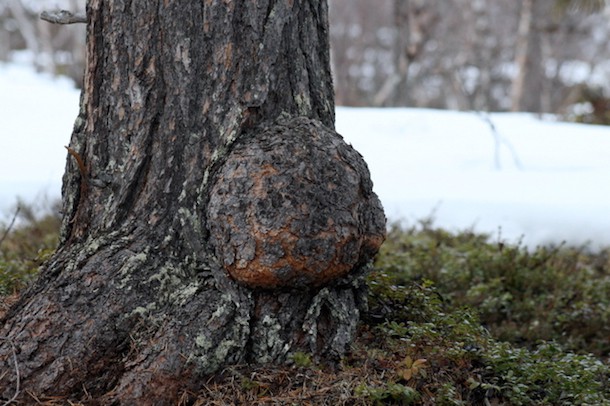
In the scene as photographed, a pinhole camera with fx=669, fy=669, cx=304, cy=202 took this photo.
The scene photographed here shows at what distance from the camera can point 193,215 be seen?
2412 mm

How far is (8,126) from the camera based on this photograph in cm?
853

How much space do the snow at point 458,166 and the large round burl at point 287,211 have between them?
2359 millimetres

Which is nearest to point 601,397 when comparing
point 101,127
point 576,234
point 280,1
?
point 280,1

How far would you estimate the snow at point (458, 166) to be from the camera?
5.75m

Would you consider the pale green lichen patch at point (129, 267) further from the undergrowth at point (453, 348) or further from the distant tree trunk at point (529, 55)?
Result: the distant tree trunk at point (529, 55)

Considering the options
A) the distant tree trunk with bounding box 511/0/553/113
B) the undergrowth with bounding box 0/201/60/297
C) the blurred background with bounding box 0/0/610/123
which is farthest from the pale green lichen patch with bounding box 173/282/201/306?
the distant tree trunk with bounding box 511/0/553/113

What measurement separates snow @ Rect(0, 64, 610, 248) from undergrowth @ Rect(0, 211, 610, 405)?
0.64 m

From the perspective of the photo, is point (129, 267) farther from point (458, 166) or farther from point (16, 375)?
point (458, 166)

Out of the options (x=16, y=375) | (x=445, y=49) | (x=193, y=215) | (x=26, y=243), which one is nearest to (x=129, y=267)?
(x=193, y=215)

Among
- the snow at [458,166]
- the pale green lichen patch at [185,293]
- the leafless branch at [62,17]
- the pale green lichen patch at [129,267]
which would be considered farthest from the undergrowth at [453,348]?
the leafless branch at [62,17]

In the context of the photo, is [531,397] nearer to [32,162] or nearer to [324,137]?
[324,137]

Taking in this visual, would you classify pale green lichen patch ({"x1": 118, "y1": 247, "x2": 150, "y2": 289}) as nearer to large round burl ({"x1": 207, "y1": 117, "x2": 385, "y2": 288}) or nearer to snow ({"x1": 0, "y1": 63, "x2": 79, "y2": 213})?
large round burl ({"x1": 207, "y1": 117, "x2": 385, "y2": 288})

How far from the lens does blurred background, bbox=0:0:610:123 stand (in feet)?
56.7

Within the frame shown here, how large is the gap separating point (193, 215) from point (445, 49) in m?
25.6
